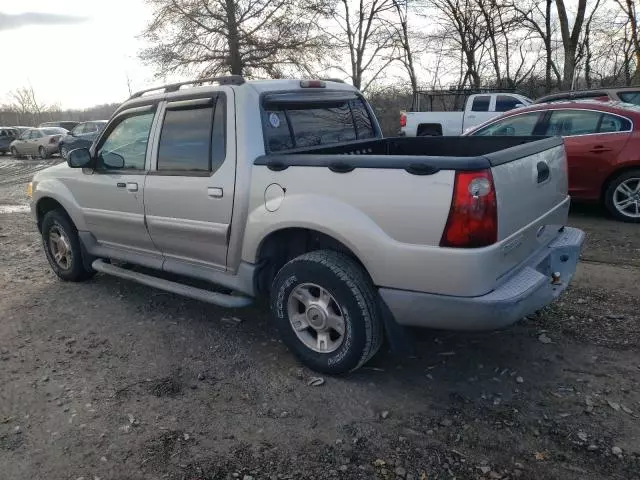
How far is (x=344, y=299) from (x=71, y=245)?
3.35 m

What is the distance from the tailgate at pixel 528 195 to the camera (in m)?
2.77

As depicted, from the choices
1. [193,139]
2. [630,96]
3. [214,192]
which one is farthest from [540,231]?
[630,96]

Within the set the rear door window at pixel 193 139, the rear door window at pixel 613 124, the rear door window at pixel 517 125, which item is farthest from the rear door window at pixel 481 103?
the rear door window at pixel 193 139

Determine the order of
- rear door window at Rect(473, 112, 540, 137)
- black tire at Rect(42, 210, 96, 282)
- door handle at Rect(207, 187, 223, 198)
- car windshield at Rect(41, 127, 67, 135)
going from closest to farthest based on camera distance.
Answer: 1. door handle at Rect(207, 187, 223, 198)
2. black tire at Rect(42, 210, 96, 282)
3. rear door window at Rect(473, 112, 540, 137)
4. car windshield at Rect(41, 127, 67, 135)

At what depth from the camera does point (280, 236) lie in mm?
3531

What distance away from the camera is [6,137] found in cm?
2778

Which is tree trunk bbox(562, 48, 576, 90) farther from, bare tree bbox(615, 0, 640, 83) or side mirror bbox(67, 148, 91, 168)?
side mirror bbox(67, 148, 91, 168)

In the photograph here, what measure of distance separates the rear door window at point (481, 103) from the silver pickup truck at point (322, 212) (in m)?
12.4

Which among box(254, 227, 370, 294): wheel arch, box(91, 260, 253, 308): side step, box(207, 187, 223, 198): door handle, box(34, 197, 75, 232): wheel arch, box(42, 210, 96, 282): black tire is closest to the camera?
box(254, 227, 370, 294): wheel arch

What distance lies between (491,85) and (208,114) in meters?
27.8

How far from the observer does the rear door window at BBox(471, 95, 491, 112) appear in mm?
15743

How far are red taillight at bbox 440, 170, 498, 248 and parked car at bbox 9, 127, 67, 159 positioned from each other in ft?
81.4

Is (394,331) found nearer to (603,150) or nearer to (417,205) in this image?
(417,205)

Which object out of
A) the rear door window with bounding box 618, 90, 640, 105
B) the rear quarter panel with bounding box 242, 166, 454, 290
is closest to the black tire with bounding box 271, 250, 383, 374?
the rear quarter panel with bounding box 242, 166, 454, 290
